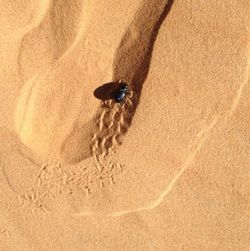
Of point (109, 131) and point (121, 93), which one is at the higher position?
point (121, 93)

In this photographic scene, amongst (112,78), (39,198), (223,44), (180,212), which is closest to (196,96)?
(223,44)

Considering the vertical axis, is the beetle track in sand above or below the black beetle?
below

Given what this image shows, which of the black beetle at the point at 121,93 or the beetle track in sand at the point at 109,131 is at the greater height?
the black beetle at the point at 121,93

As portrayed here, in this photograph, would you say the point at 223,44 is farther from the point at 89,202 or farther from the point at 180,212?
the point at 89,202
